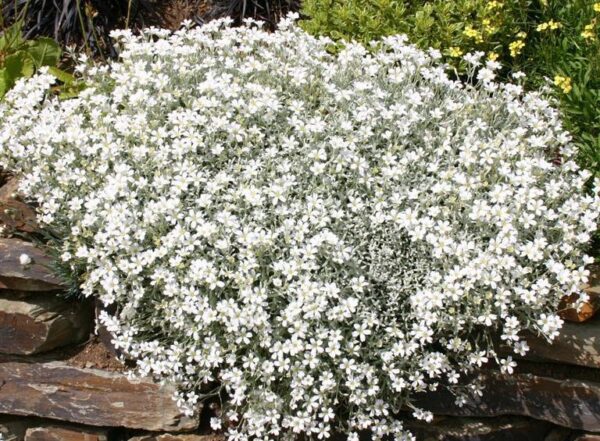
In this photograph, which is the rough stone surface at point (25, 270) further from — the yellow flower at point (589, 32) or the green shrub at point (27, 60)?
the yellow flower at point (589, 32)

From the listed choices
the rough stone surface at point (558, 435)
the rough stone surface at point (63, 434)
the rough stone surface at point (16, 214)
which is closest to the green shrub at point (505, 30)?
the rough stone surface at point (558, 435)

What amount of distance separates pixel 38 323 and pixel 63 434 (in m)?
0.59

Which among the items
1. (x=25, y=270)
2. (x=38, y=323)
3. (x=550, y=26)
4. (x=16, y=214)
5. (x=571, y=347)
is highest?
(x=550, y=26)

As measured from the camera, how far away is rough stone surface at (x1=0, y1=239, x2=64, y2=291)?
3.86m

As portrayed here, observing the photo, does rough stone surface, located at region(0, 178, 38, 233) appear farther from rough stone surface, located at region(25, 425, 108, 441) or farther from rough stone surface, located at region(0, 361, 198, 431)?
rough stone surface, located at region(25, 425, 108, 441)

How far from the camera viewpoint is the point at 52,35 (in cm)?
541

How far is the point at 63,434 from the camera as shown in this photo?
158 inches

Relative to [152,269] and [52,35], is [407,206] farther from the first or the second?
[52,35]

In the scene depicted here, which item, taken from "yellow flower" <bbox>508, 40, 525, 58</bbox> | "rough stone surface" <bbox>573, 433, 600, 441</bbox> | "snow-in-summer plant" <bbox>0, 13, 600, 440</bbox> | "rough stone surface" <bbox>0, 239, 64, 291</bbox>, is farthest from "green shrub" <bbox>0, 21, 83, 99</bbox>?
"rough stone surface" <bbox>573, 433, 600, 441</bbox>

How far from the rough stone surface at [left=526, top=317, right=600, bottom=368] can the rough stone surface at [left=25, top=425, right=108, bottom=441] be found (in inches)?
84.2

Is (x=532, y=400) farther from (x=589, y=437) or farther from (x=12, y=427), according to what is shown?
(x=12, y=427)

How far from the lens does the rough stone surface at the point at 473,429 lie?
376cm

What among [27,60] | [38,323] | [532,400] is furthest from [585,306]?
[27,60]

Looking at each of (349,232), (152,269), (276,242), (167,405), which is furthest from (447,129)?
(167,405)
